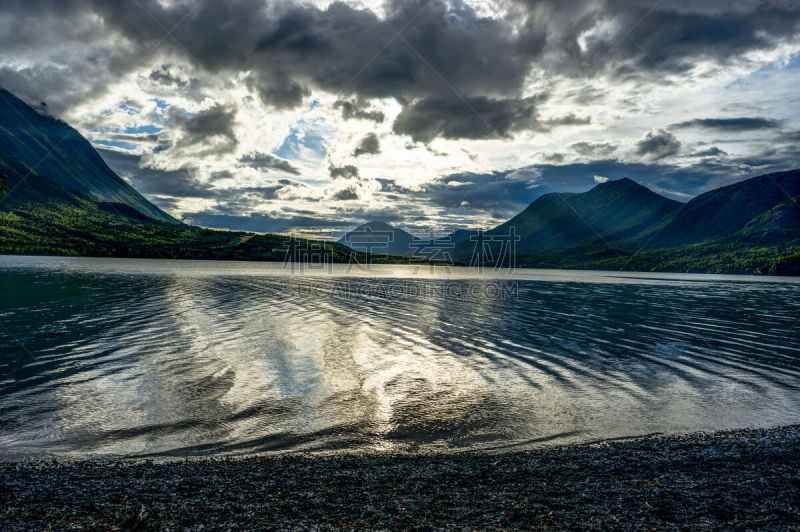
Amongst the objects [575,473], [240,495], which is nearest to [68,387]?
[240,495]

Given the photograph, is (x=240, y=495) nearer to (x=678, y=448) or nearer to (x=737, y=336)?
(x=678, y=448)

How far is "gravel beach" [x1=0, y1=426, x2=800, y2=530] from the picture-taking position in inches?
441

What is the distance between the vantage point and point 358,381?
26.8 meters

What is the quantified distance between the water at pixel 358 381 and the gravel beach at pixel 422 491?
2039 millimetres

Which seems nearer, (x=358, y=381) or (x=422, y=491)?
(x=422, y=491)

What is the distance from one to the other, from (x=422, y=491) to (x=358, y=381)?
46.3 feet

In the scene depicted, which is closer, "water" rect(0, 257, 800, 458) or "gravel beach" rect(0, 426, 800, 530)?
"gravel beach" rect(0, 426, 800, 530)

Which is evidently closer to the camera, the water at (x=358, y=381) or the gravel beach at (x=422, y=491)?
the gravel beach at (x=422, y=491)

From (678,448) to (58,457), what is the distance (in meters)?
24.5

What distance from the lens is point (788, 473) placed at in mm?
14836

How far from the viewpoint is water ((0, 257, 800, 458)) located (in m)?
18.4

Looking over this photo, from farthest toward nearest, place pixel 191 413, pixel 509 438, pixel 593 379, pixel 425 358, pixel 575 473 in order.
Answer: pixel 425 358 < pixel 593 379 < pixel 191 413 < pixel 509 438 < pixel 575 473

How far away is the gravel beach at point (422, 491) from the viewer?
11203 millimetres

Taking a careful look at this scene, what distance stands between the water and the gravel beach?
2.04m
